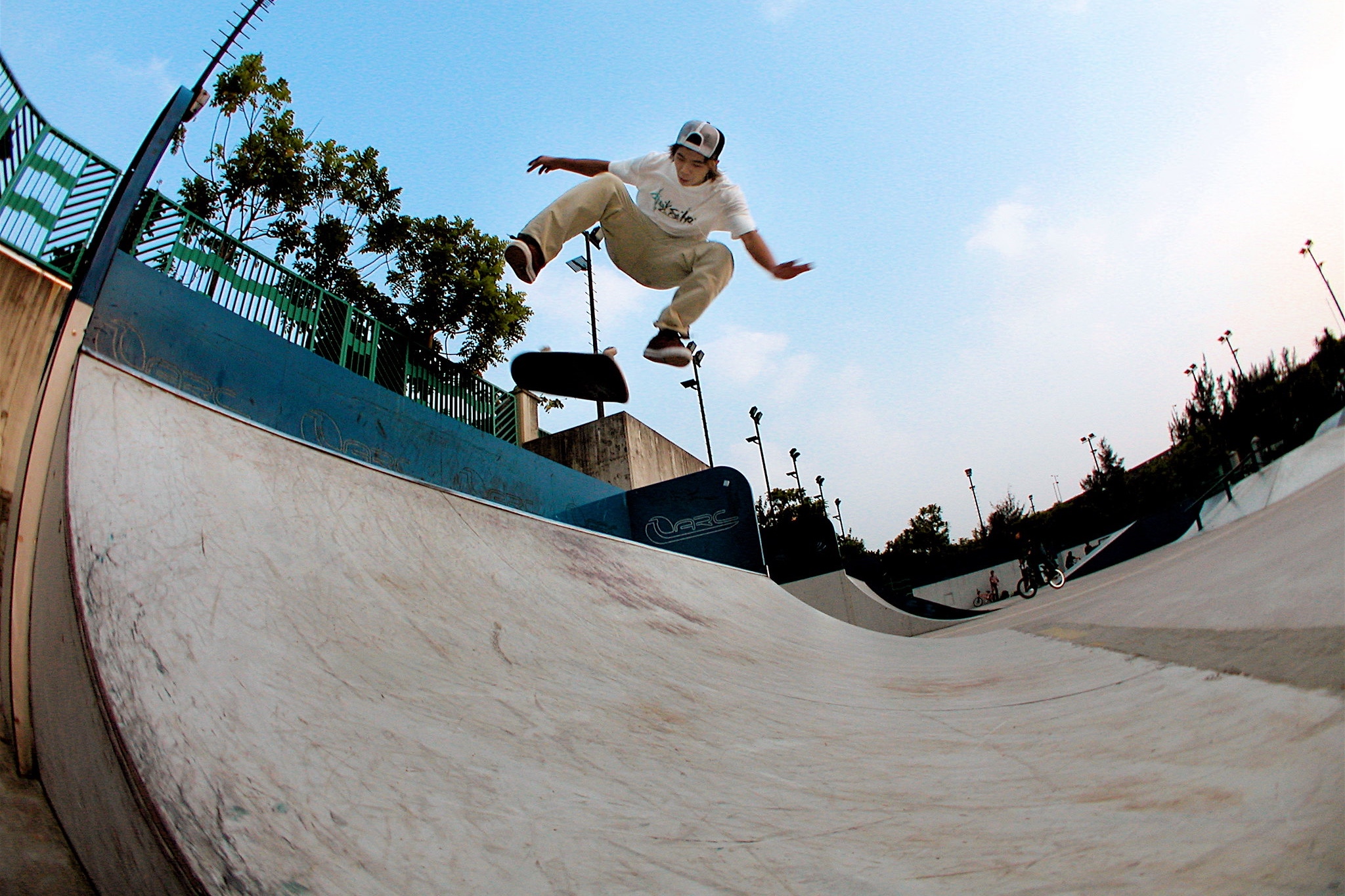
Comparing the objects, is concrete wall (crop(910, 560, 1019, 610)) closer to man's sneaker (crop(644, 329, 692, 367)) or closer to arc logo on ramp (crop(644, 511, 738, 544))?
arc logo on ramp (crop(644, 511, 738, 544))

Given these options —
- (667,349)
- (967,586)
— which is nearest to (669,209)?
(667,349)

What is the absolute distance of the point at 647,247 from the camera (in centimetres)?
389

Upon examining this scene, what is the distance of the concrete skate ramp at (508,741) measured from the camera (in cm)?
71

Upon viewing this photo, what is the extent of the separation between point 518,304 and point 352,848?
688 inches

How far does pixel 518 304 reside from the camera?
17.2 metres

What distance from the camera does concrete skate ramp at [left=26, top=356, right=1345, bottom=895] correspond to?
2.32 feet

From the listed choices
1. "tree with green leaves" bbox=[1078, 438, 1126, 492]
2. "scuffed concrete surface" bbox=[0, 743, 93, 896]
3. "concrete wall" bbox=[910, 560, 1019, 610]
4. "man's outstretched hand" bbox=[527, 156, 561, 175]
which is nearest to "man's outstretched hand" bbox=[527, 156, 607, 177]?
"man's outstretched hand" bbox=[527, 156, 561, 175]

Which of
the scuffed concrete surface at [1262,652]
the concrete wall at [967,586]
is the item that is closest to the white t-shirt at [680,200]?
the scuffed concrete surface at [1262,652]

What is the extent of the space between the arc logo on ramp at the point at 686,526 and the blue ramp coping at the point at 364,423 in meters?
0.02

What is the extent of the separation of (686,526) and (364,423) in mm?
5387

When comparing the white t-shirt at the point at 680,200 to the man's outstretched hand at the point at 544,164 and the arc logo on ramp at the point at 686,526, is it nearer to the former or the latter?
the man's outstretched hand at the point at 544,164

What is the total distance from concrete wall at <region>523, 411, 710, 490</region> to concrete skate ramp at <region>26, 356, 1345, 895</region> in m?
11.4

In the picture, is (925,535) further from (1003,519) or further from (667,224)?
(667,224)

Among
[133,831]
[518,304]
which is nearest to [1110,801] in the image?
[133,831]
